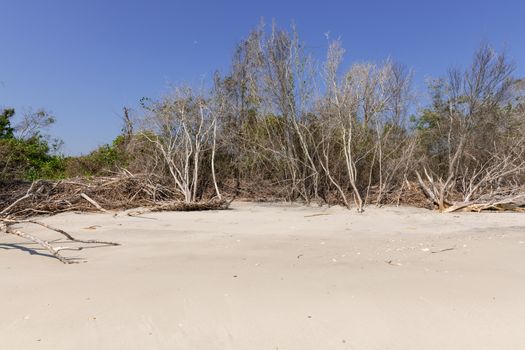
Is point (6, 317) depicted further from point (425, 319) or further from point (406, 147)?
point (406, 147)

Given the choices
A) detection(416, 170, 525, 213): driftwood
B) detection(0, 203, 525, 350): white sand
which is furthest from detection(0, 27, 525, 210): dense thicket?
detection(0, 203, 525, 350): white sand

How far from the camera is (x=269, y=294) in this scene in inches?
123

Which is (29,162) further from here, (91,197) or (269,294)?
(269,294)

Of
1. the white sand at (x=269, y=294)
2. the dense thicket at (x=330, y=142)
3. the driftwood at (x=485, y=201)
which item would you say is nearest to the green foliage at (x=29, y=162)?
the dense thicket at (x=330, y=142)

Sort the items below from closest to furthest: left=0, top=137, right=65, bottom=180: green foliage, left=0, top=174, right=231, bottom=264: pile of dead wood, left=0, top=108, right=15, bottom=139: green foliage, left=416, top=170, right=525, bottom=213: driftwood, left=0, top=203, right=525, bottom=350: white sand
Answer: left=0, top=203, right=525, bottom=350: white sand → left=0, top=174, right=231, bottom=264: pile of dead wood → left=416, top=170, right=525, bottom=213: driftwood → left=0, top=137, right=65, bottom=180: green foliage → left=0, top=108, right=15, bottom=139: green foliage

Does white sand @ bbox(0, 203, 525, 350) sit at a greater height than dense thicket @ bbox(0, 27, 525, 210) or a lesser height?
lesser

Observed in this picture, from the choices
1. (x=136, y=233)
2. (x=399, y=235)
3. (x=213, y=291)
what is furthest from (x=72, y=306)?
(x=399, y=235)

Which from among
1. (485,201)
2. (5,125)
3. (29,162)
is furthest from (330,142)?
(5,125)

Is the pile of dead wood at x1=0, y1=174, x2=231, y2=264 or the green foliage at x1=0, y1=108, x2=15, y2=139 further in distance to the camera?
the green foliage at x1=0, y1=108, x2=15, y2=139

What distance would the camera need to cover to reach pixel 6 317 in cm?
265

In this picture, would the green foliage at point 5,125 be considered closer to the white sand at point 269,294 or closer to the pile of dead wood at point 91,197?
the pile of dead wood at point 91,197

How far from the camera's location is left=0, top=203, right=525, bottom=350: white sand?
2420 millimetres

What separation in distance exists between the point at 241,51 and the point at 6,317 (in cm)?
1081

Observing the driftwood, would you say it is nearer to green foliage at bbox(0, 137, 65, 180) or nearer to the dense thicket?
the dense thicket
